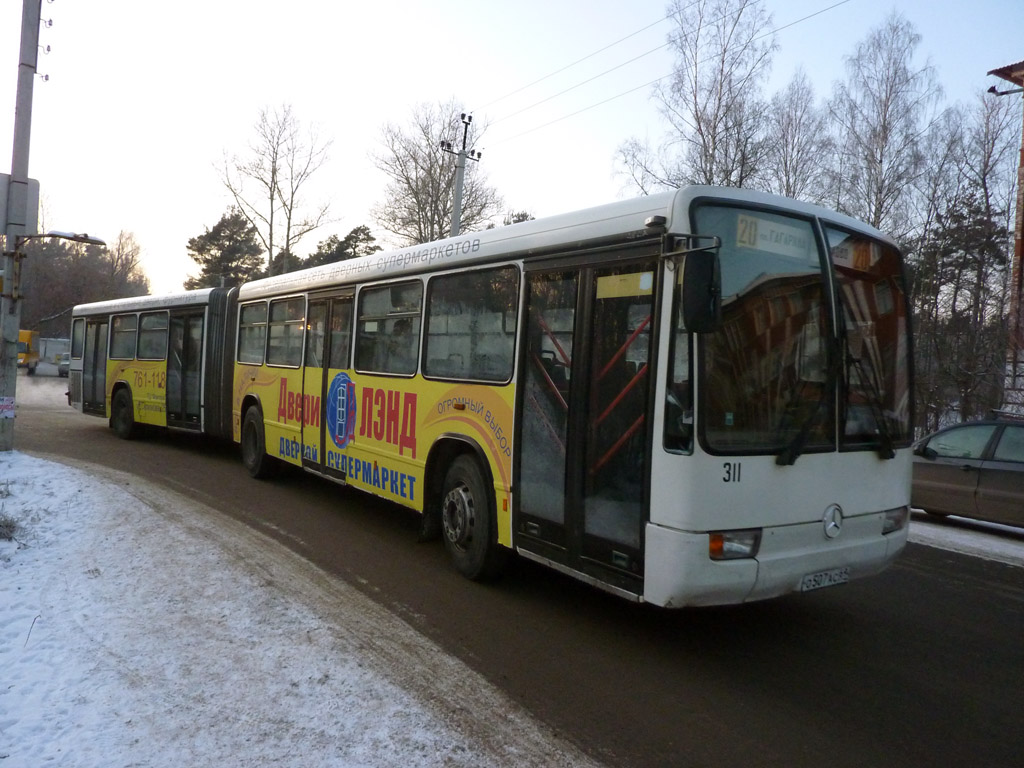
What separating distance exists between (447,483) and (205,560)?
2170 mm

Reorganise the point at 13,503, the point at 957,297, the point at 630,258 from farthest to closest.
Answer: the point at 957,297 → the point at 13,503 → the point at 630,258

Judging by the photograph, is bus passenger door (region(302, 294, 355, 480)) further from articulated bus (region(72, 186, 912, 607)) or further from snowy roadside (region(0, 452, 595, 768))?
snowy roadside (region(0, 452, 595, 768))

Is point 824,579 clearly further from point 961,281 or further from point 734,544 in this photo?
point 961,281

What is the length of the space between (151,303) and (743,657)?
13069 millimetres

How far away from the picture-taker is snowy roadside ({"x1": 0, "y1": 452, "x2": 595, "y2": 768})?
3.60m

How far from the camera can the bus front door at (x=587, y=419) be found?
4691 millimetres

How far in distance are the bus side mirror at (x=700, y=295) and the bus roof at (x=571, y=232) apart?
1.19 feet

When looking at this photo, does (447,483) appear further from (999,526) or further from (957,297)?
(957,297)

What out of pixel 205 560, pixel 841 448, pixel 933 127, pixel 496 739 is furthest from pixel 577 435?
pixel 933 127

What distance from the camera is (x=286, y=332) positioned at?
10.1m

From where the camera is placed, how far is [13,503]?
316 inches

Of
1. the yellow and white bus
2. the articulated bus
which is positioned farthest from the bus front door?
the yellow and white bus

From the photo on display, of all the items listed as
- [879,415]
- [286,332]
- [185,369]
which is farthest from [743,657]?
[185,369]

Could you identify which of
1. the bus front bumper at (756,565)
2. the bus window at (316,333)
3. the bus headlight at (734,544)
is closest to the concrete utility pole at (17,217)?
the bus window at (316,333)
